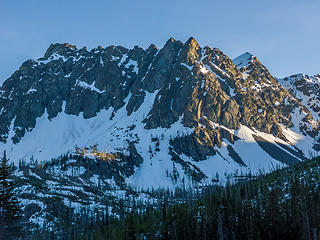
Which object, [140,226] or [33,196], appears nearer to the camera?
[140,226]

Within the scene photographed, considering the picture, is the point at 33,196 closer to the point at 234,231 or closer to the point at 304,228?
the point at 234,231

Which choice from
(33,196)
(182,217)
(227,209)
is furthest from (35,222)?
(227,209)

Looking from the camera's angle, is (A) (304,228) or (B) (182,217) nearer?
(A) (304,228)

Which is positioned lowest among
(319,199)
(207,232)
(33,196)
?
(207,232)

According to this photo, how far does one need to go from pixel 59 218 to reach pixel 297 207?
109 m

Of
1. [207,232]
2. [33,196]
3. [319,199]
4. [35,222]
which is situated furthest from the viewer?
[33,196]

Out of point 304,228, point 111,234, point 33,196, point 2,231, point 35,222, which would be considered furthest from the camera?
point 33,196

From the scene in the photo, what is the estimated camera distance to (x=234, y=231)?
99500mm

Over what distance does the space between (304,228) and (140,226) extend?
2492 inches

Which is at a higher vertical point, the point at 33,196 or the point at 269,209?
the point at 33,196

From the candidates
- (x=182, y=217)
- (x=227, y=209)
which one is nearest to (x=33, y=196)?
(x=182, y=217)

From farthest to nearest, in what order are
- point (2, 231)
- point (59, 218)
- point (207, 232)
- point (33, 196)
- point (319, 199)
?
point (33, 196), point (59, 218), point (319, 199), point (207, 232), point (2, 231)

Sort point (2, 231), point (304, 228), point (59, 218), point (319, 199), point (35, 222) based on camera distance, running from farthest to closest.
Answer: point (59, 218)
point (35, 222)
point (319, 199)
point (304, 228)
point (2, 231)

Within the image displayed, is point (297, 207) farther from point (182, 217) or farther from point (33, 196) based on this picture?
point (33, 196)
